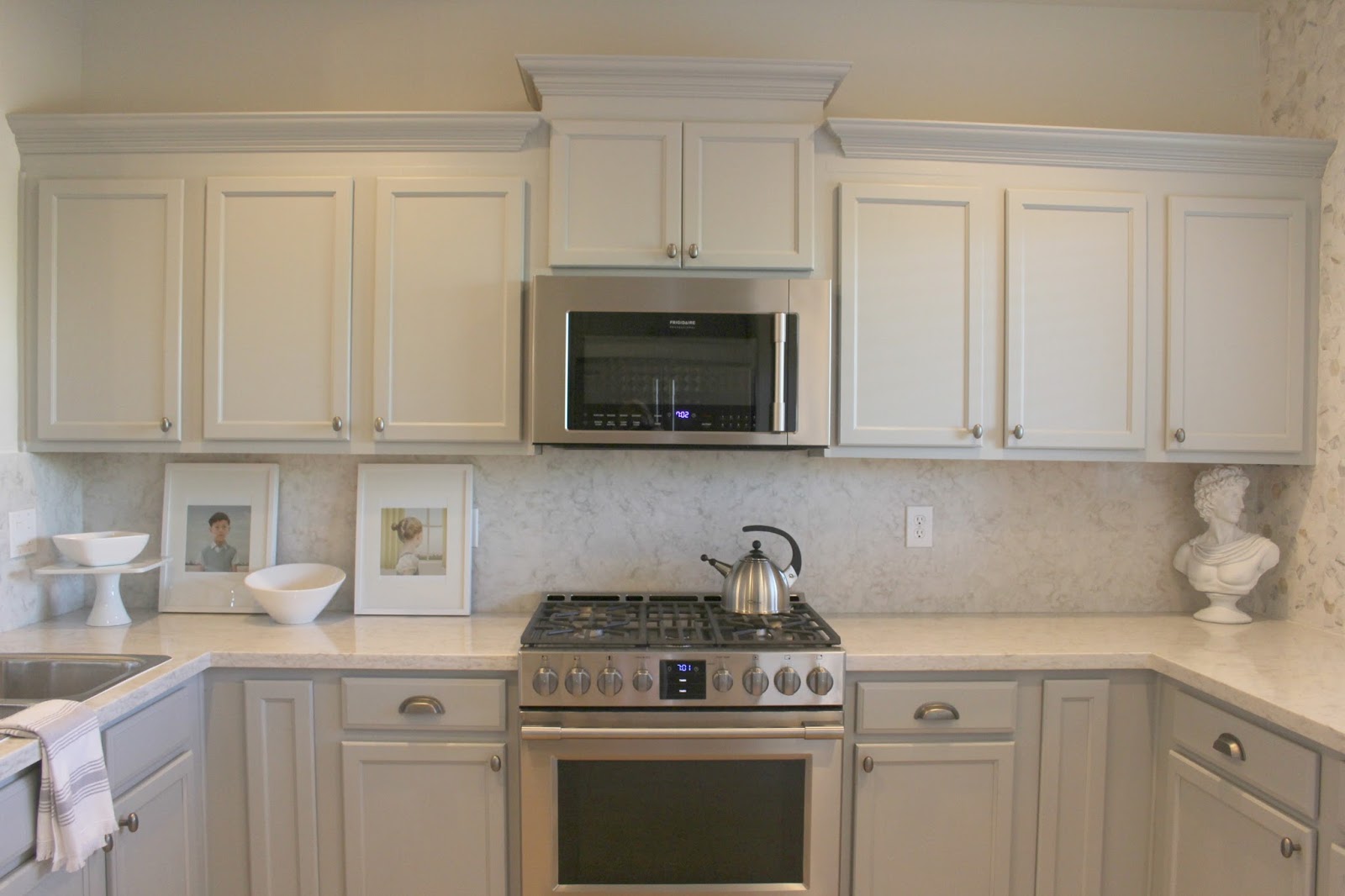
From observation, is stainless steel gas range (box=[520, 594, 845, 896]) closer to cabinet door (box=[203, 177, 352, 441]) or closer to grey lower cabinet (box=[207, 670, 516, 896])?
grey lower cabinet (box=[207, 670, 516, 896])

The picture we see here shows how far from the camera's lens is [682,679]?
5.92 ft

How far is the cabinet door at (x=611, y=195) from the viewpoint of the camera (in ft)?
6.67

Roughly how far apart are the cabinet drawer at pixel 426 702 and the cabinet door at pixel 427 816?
5 centimetres

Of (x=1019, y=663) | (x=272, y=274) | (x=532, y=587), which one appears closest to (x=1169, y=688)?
(x=1019, y=663)

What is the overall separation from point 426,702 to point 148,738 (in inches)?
22.8

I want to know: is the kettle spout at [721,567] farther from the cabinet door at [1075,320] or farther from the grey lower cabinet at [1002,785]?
the cabinet door at [1075,320]

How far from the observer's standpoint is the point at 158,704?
66.4 inches

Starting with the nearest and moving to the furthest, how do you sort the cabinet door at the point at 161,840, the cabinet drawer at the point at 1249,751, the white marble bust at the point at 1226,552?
the cabinet drawer at the point at 1249,751 → the cabinet door at the point at 161,840 → the white marble bust at the point at 1226,552

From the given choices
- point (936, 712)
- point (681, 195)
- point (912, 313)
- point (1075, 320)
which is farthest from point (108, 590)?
point (1075, 320)

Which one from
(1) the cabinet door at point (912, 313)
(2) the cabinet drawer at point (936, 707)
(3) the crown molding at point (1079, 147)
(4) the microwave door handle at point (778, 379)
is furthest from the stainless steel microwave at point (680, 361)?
(2) the cabinet drawer at point (936, 707)

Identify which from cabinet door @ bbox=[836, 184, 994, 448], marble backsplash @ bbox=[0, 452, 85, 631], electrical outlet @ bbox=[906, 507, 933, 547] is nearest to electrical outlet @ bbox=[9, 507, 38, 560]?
marble backsplash @ bbox=[0, 452, 85, 631]

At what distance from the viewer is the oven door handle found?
1781 millimetres

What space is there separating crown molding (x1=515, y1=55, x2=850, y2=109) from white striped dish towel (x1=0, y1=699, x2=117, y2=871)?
1.78 metres

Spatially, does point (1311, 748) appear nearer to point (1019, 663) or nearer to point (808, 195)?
point (1019, 663)
